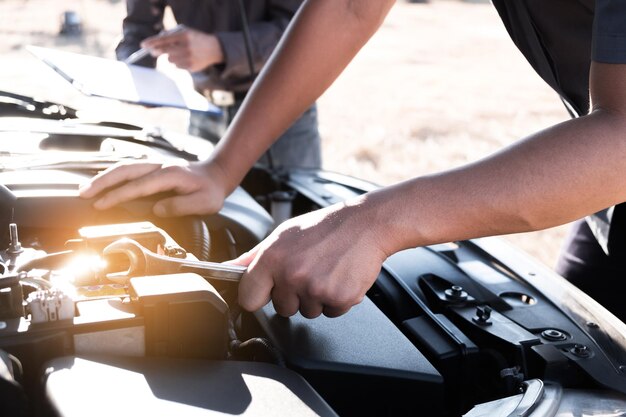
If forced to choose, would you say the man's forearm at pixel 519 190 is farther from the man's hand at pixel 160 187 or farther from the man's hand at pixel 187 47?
the man's hand at pixel 187 47

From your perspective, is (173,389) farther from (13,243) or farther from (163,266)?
(13,243)

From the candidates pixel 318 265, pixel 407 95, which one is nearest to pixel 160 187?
pixel 318 265

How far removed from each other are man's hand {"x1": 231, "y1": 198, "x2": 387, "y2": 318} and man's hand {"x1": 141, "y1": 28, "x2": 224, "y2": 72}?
117cm

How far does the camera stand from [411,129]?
6031 millimetres

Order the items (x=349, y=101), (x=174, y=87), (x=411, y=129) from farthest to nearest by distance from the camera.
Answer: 1. (x=349, y=101)
2. (x=411, y=129)
3. (x=174, y=87)

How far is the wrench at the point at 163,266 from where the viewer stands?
30.6 inches

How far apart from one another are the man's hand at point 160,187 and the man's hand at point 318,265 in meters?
0.29

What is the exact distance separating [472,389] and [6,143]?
0.84 metres

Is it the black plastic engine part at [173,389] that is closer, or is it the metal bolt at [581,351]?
the black plastic engine part at [173,389]

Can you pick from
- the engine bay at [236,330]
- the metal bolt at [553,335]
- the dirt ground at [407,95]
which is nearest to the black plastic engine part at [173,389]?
the engine bay at [236,330]

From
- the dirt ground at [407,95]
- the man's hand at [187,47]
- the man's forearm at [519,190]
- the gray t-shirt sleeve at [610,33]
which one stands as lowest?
the dirt ground at [407,95]

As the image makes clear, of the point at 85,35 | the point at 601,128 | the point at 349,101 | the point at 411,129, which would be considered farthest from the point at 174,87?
the point at 85,35

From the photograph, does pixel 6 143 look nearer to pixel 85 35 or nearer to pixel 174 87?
pixel 174 87

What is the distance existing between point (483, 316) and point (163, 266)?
0.39 meters
